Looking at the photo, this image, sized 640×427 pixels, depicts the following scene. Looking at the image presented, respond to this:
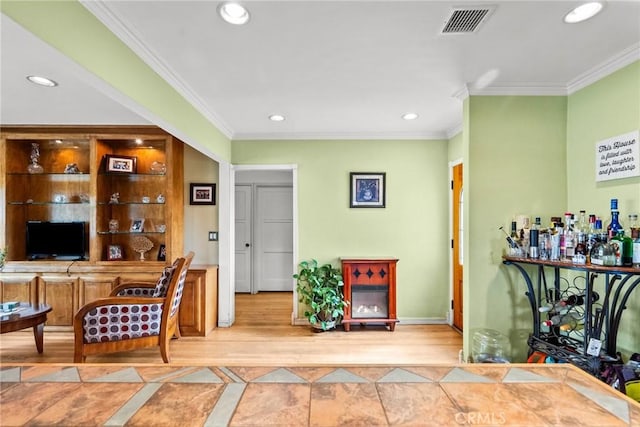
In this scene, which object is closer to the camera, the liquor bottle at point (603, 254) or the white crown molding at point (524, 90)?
the liquor bottle at point (603, 254)

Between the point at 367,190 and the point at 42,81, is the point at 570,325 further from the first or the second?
the point at 42,81

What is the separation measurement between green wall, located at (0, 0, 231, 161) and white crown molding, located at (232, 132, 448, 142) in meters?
1.41

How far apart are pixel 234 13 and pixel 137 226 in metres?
3.11

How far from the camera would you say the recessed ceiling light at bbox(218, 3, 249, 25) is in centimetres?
164

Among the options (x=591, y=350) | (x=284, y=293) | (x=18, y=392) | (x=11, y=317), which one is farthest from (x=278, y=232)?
(x=18, y=392)

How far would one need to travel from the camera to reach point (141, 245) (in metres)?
3.88

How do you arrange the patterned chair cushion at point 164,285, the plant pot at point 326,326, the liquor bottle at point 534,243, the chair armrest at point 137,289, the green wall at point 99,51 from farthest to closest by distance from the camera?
the plant pot at point 326,326 < the chair armrest at point 137,289 < the patterned chair cushion at point 164,285 < the liquor bottle at point 534,243 < the green wall at point 99,51

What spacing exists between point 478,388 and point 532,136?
248 centimetres

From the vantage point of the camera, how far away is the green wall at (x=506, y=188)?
104 inches

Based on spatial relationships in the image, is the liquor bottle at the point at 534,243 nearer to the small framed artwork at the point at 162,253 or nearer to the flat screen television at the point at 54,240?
the small framed artwork at the point at 162,253

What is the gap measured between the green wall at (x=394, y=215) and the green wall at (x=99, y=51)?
1.88m

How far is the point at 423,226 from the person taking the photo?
13.5ft

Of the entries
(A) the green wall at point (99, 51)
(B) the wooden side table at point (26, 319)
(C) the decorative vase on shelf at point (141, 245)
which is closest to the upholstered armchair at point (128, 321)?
(B) the wooden side table at point (26, 319)

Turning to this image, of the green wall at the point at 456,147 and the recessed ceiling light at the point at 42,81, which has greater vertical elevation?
the recessed ceiling light at the point at 42,81
